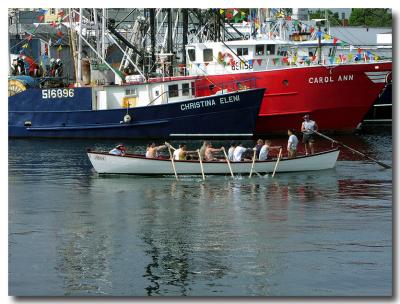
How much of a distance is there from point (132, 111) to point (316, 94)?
6.97 m

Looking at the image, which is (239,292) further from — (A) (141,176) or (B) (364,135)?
(B) (364,135)

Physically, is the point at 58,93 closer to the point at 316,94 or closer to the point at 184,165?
the point at 316,94

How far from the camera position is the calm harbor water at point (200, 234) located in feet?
50.2

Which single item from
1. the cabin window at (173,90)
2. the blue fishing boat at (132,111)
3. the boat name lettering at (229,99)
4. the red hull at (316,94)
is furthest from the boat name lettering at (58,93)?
the red hull at (316,94)

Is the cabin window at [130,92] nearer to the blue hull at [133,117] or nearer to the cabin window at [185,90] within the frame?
the blue hull at [133,117]

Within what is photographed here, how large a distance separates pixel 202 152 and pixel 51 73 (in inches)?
593

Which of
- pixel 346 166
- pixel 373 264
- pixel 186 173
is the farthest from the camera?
pixel 346 166

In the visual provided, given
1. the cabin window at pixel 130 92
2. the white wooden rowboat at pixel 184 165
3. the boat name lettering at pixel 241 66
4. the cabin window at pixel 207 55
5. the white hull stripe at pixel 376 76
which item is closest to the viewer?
the white wooden rowboat at pixel 184 165

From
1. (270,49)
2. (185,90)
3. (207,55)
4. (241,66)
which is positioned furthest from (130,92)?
(270,49)

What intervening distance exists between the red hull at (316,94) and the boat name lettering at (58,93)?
5966mm

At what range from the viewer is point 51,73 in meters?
41.1

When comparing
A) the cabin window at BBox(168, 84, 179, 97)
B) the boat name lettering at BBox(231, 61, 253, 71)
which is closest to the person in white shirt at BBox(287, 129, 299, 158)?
the cabin window at BBox(168, 84, 179, 97)

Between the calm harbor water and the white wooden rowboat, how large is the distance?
23 centimetres
